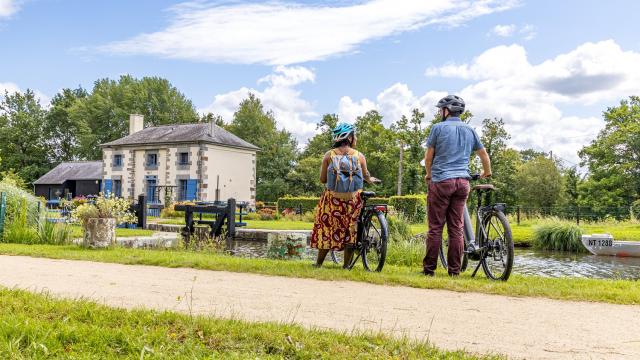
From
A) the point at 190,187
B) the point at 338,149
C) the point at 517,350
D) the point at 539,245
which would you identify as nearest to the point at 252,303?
the point at 517,350

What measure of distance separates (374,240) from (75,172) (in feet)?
153

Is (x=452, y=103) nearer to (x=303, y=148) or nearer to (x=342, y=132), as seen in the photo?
(x=342, y=132)

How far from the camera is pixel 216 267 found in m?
6.80

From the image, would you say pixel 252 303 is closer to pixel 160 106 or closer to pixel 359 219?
pixel 359 219

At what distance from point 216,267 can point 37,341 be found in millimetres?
3602

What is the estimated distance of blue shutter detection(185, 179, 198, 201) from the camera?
3746cm

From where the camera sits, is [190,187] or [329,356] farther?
[190,187]

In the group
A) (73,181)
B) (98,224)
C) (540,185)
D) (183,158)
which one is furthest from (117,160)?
(98,224)

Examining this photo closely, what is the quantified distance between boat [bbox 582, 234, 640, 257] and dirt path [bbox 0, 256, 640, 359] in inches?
429

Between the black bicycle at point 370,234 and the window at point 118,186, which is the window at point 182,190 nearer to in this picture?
the window at point 118,186

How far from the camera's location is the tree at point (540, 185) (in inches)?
1720

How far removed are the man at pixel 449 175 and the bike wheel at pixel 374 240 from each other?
565 mm

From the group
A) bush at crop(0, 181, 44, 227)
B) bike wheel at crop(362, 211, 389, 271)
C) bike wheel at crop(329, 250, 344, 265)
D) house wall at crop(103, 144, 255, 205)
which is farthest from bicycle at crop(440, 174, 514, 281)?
house wall at crop(103, 144, 255, 205)

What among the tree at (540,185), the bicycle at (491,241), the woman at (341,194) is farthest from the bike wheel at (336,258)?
the tree at (540,185)
